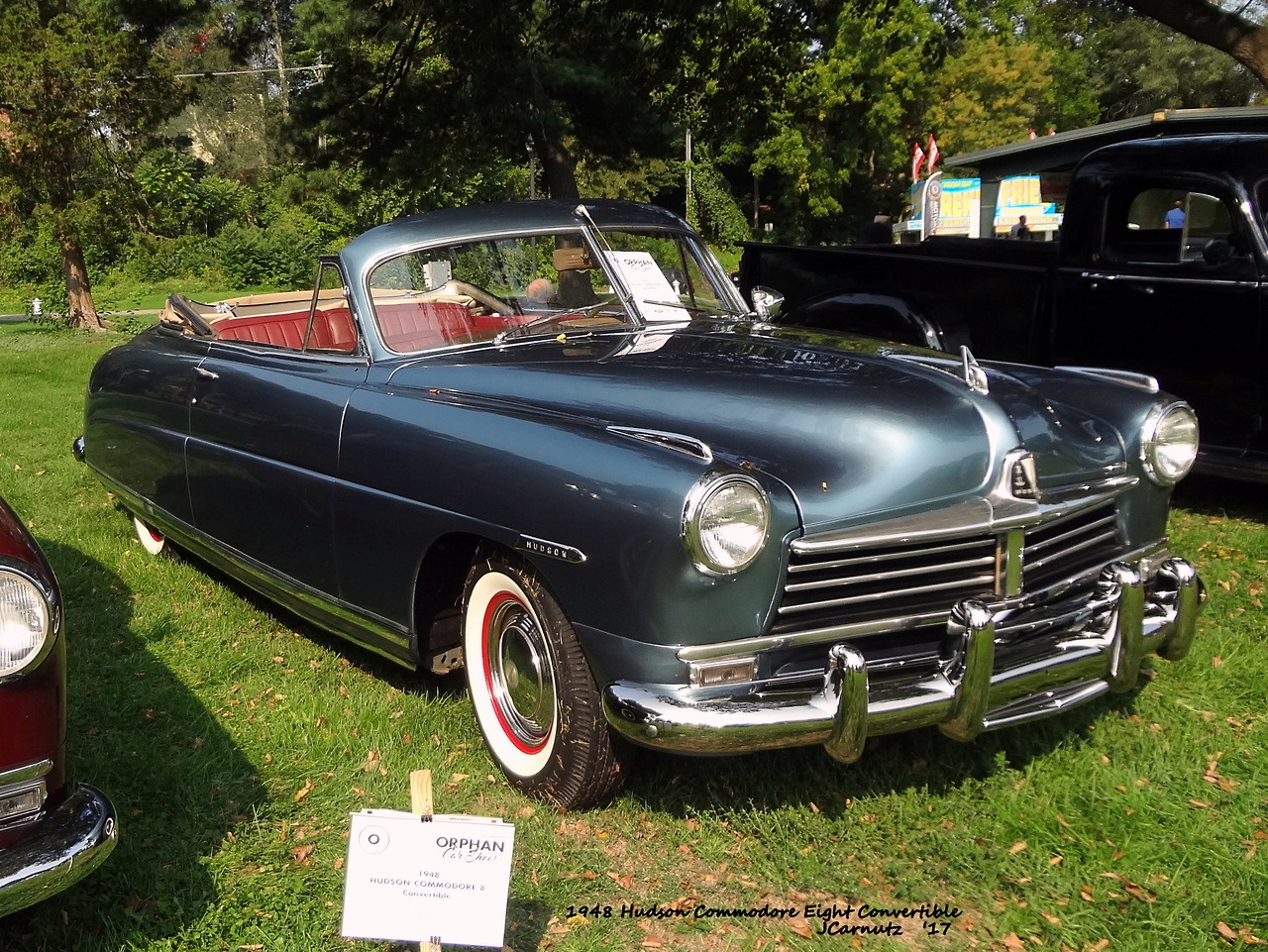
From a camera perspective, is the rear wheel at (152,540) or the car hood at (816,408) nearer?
the car hood at (816,408)

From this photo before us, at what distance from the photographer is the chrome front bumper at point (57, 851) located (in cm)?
223

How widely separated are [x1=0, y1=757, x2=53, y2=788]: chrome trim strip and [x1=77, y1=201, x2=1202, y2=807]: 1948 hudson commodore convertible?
115 centimetres

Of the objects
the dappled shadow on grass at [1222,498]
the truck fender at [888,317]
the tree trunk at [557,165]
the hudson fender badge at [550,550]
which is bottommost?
the dappled shadow on grass at [1222,498]

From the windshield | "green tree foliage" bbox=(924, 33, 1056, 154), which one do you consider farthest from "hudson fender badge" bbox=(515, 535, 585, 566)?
"green tree foliage" bbox=(924, 33, 1056, 154)

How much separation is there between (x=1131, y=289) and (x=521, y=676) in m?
4.37

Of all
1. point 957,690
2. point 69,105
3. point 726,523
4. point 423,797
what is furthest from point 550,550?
point 69,105

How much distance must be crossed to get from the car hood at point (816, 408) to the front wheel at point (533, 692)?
1.68 feet

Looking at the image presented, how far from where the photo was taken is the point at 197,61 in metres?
46.2

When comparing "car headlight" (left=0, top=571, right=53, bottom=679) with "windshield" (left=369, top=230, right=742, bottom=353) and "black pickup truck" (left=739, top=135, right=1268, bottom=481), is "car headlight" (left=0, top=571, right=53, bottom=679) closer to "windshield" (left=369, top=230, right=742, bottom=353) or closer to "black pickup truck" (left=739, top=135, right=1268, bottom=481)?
"windshield" (left=369, top=230, right=742, bottom=353)

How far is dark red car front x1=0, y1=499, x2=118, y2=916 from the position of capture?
7.49 ft

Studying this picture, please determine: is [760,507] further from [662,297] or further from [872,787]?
[662,297]

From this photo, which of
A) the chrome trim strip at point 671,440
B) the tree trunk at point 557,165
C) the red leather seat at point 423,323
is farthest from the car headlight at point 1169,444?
the tree trunk at point 557,165

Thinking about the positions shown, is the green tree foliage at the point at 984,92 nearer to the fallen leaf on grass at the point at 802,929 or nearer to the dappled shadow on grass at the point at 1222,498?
the dappled shadow on grass at the point at 1222,498

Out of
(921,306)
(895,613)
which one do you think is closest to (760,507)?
(895,613)
